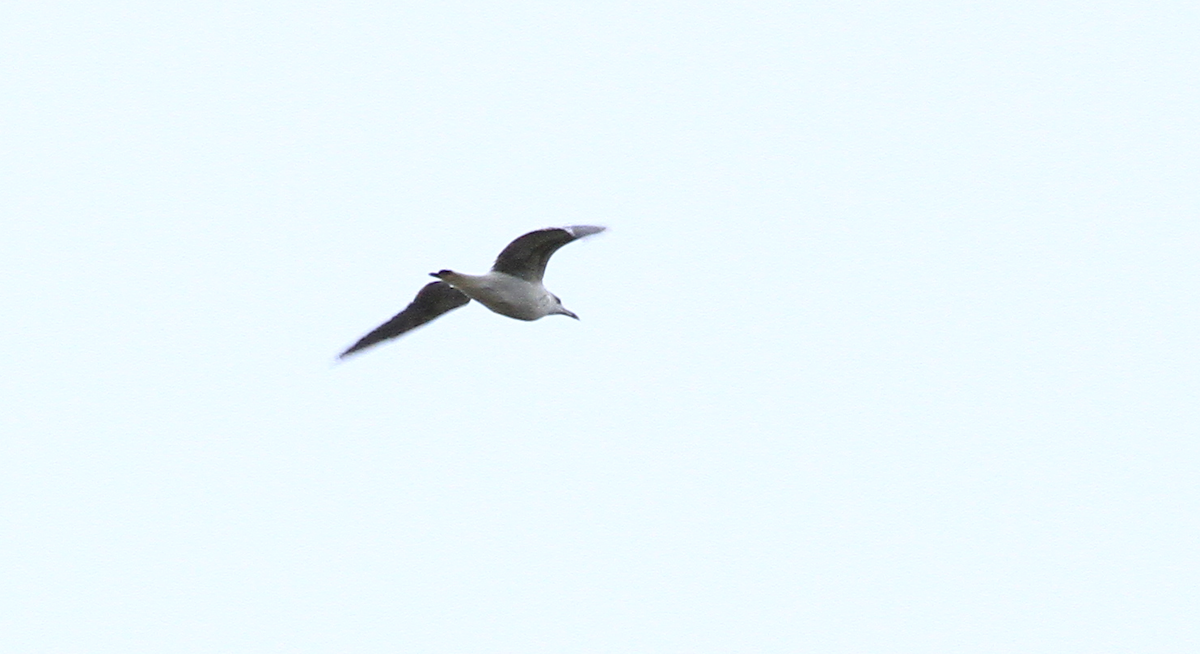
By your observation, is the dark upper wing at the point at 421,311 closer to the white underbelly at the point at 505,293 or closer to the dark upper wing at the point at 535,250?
the white underbelly at the point at 505,293

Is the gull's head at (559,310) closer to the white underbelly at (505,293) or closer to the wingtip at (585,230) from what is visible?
the white underbelly at (505,293)

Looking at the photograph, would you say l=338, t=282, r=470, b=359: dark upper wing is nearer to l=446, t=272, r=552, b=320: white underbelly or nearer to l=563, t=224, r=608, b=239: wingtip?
l=446, t=272, r=552, b=320: white underbelly

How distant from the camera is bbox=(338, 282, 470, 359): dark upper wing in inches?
896

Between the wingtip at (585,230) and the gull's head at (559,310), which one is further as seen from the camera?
the gull's head at (559,310)

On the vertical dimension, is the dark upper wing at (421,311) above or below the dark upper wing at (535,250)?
below

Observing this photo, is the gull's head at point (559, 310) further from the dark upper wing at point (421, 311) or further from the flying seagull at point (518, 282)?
the dark upper wing at point (421, 311)

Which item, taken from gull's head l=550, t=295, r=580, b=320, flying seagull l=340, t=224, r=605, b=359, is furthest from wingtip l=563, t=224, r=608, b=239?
gull's head l=550, t=295, r=580, b=320

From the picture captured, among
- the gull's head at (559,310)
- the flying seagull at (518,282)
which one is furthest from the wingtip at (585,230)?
the gull's head at (559,310)

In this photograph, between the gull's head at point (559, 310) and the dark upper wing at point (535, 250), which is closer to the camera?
the dark upper wing at point (535, 250)

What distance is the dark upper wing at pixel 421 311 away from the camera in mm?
22750

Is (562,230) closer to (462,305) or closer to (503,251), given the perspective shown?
(503,251)

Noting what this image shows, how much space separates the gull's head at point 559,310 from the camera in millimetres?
22328

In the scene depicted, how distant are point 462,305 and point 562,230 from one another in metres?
3.21

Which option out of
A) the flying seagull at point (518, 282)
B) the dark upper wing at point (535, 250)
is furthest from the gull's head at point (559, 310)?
the dark upper wing at point (535, 250)
